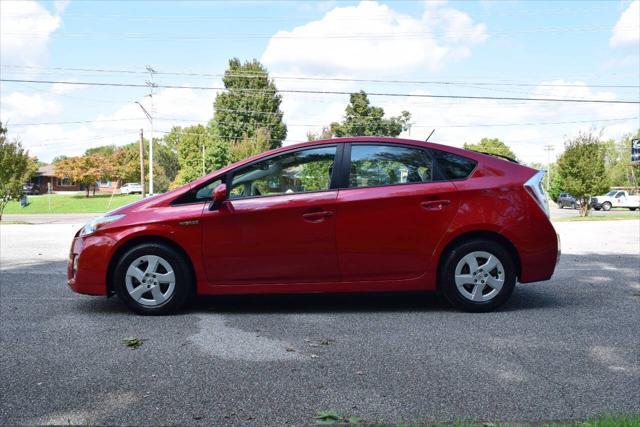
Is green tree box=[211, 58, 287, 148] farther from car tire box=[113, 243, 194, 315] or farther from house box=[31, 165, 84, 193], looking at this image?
car tire box=[113, 243, 194, 315]

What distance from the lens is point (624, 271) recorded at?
7750 millimetres

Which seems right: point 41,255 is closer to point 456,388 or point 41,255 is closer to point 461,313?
point 461,313

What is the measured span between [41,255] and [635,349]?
9.87m

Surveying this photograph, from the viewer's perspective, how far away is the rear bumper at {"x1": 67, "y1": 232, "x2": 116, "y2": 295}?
491cm

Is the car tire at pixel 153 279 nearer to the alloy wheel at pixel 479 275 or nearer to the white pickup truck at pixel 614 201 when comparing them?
the alloy wheel at pixel 479 275

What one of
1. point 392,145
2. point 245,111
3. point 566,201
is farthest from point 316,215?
point 245,111

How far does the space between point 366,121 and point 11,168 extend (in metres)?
47.5

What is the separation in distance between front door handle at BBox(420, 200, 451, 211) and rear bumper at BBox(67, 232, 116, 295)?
113 inches

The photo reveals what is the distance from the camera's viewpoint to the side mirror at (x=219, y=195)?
15.9ft

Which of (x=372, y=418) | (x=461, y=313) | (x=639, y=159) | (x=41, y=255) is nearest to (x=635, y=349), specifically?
(x=461, y=313)

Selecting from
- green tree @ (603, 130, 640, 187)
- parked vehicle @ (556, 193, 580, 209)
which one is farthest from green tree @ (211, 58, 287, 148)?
green tree @ (603, 130, 640, 187)

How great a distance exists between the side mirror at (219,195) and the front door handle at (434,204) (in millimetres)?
1807

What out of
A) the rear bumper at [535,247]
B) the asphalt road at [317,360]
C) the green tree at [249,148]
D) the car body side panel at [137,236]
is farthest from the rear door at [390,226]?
the green tree at [249,148]

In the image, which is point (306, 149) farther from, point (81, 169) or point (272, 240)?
point (81, 169)
